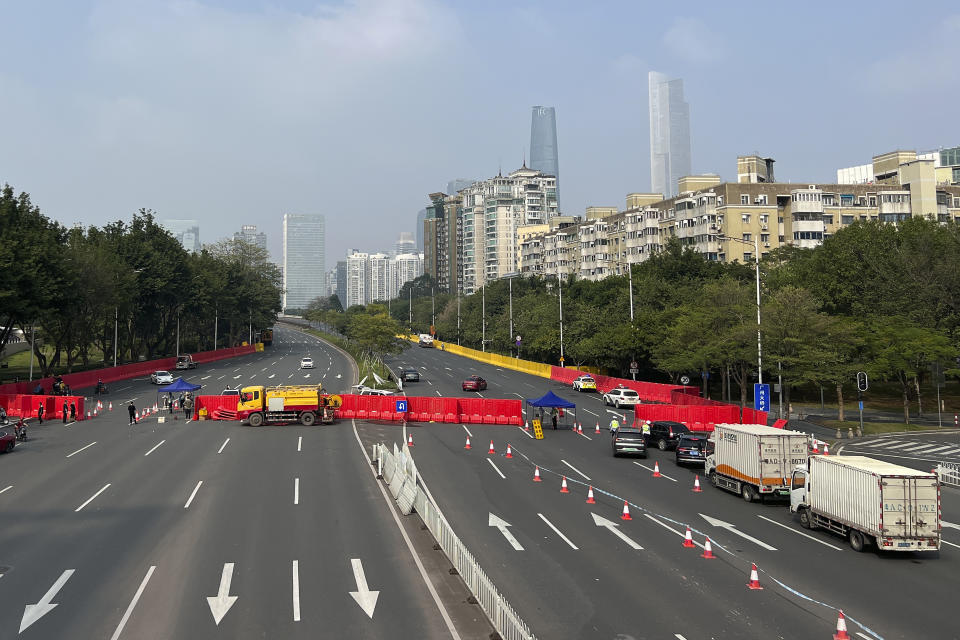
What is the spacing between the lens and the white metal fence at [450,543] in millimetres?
13344

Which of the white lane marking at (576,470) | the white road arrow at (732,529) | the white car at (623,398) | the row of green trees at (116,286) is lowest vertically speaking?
the white road arrow at (732,529)

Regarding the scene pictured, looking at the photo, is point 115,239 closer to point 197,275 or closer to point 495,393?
point 197,275

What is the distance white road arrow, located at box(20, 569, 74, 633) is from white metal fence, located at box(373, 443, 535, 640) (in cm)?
855

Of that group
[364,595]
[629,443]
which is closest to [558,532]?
[364,595]

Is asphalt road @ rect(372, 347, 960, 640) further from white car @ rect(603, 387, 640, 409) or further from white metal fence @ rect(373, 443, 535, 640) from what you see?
white car @ rect(603, 387, 640, 409)

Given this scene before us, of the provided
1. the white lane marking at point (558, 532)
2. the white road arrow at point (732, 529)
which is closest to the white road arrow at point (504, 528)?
the white lane marking at point (558, 532)

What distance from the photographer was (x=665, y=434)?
40.3 metres

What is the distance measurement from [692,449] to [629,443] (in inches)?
Result: 124

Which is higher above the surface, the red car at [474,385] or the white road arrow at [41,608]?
the red car at [474,385]

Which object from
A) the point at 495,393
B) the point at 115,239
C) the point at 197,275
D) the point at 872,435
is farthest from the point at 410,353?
the point at 872,435

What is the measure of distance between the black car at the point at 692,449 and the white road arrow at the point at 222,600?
22370mm

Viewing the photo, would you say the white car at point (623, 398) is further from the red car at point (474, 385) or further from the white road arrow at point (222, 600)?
the white road arrow at point (222, 600)

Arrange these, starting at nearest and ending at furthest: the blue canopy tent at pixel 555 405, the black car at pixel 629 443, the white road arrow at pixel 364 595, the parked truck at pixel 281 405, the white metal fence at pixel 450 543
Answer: the white metal fence at pixel 450 543
the white road arrow at pixel 364 595
the black car at pixel 629 443
the blue canopy tent at pixel 555 405
the parked truck at pixel 281 405

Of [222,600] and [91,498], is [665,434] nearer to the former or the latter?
[91,498]
